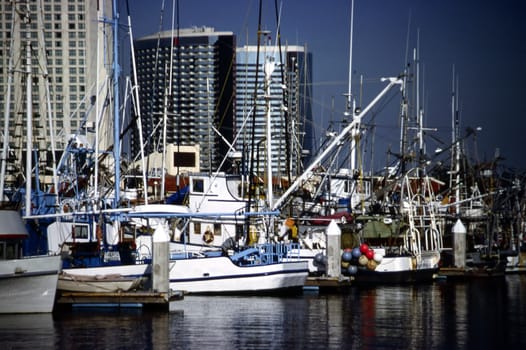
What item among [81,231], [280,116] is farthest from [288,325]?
[280,116]

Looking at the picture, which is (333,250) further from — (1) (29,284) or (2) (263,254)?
A: (1) (29,284)

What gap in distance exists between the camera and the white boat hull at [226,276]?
181ft

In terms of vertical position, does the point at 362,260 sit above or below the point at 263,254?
below

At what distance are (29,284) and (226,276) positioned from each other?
12806mm

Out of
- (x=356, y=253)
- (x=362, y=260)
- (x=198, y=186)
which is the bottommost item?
(x=362, y=260)

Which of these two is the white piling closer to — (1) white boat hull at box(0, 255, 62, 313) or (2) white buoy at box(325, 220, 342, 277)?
(1) white boat hull at box(0, 255, 62, 313)

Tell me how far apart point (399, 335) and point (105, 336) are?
10757mm

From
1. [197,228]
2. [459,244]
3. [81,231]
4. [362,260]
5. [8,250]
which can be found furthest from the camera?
[459,244]

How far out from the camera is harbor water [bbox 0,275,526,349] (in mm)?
39594

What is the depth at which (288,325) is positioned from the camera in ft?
146

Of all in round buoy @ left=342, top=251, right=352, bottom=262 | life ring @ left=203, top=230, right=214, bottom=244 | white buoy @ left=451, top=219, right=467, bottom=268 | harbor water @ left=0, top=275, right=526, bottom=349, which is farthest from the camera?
white buoy @ left=451, top=219, right=467, bottom=268

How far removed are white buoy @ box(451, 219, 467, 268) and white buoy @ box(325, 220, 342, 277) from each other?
15.0 m

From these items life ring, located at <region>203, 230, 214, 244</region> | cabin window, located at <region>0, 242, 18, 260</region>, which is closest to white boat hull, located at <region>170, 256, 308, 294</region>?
life ring, located at <region>203, 230, 214, 244</region>

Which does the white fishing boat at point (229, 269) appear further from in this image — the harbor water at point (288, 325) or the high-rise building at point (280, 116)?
the high-rise building at point (280, 116)
